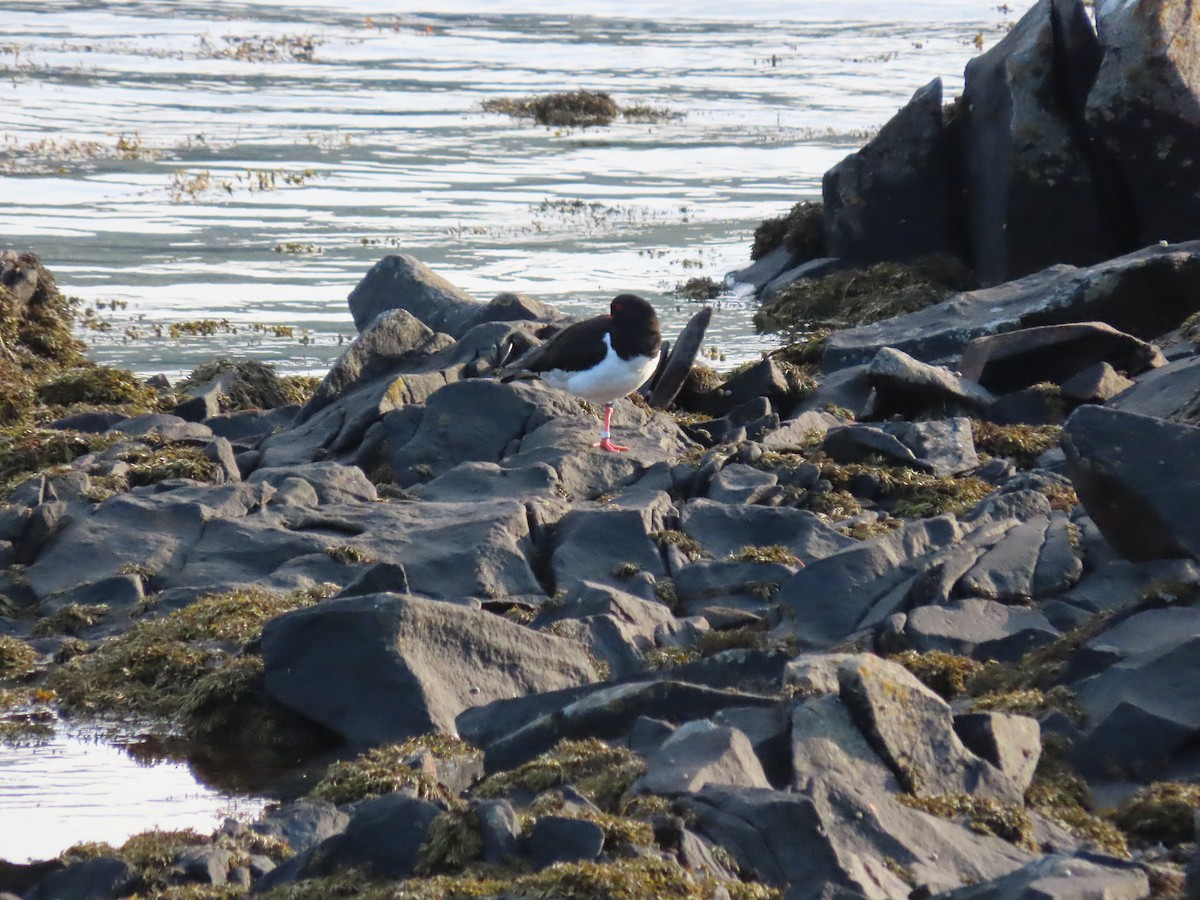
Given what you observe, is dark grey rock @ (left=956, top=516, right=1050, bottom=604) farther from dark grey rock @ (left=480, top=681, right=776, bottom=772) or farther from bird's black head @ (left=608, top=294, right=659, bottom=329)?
→ bird's black head @ (left=608, top=294, right=659, bottom=329)

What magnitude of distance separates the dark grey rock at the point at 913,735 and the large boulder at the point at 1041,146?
1566 centimetres

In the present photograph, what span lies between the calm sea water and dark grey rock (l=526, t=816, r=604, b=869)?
2.94 m

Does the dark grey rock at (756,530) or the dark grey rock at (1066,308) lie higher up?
the dark grey rock at (1066,308)

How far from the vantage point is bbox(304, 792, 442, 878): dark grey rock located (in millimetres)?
6355

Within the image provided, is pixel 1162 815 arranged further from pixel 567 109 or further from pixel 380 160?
pixel 567 109

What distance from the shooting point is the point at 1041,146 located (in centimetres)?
2117

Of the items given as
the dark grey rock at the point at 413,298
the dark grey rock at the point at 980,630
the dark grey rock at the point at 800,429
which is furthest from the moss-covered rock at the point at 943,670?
the dark grey rock at the point at 413,298

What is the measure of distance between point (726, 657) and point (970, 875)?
245 centimetres

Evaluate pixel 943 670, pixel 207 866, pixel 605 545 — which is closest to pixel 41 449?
pixel 605 545

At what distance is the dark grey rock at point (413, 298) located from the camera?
1889 cm

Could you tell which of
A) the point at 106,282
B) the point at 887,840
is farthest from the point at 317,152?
the point at 887,840

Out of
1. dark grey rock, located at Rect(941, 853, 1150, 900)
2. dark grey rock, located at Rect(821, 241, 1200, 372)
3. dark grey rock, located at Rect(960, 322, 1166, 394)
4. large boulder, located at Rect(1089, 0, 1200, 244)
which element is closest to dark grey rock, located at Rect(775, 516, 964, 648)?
dark grey rock, located at Rect(941, 853, 1150, 900)

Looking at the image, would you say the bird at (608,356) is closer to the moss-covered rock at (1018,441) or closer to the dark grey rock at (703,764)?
the moss-covered rock at (1018,441)

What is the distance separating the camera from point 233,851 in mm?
7043
